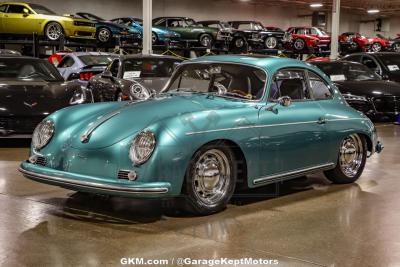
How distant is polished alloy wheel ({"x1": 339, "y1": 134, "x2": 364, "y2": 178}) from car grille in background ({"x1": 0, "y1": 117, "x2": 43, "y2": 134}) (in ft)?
14.6

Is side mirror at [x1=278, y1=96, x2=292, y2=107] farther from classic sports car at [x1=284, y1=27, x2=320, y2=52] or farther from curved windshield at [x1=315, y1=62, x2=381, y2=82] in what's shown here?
classic sports car at [x1=284, y1=27, x2=320, y2=52]

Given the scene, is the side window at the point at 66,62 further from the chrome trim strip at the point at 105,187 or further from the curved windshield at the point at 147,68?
the chrome trim strip at the point at 105,187

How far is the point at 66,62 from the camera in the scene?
15.2 metres

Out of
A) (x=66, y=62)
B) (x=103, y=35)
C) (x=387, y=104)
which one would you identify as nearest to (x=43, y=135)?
(x=387, y=104)

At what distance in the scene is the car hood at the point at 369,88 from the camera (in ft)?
39.3

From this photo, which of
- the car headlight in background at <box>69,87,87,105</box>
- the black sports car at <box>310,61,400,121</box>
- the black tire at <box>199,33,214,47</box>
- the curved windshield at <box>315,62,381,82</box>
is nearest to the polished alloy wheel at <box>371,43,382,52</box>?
the black tire at <box>199,33,214,47</box>

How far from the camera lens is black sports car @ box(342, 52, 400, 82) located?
14086 millimetres

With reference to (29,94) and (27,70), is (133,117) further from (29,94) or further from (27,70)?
(27,70)

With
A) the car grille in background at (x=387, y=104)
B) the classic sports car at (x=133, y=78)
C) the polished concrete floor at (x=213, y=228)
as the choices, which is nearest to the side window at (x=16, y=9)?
the classic sports car at (x=133, y=78)

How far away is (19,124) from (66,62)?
7.10m

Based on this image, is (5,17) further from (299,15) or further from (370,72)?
(299,15)

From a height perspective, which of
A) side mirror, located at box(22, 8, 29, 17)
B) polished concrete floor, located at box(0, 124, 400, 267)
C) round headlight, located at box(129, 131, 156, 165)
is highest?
side mirror, located at box(22, 8, 29, 17)

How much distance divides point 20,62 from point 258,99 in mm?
5643

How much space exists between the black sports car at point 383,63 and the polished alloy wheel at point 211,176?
10.1 m
